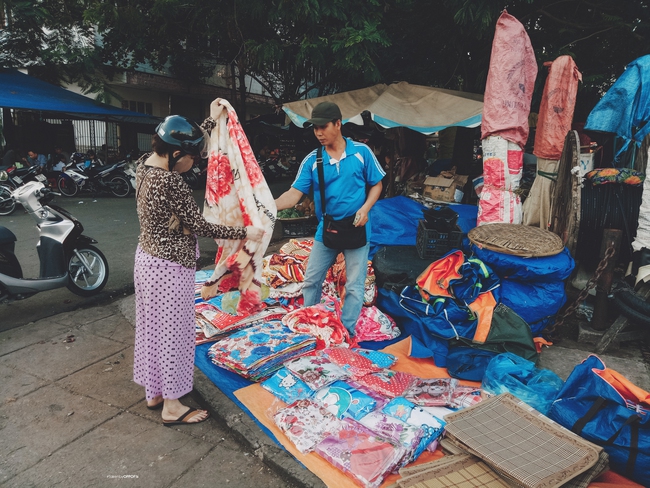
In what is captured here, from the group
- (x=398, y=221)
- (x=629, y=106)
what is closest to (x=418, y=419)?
(x=398, y=221)

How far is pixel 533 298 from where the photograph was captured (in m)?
3.77

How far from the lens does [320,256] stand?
3.76 metres

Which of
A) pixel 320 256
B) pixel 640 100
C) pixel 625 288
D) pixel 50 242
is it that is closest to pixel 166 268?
pixel 320 256

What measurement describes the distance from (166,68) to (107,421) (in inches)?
766

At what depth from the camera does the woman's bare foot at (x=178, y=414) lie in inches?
113

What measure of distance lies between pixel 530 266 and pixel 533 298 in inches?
11.2

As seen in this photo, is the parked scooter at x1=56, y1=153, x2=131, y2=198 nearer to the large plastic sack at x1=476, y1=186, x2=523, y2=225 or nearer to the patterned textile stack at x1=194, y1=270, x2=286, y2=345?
the patterned textile stack at x1=194, y1=270, x2=286, y2=345

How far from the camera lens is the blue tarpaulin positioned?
171 inches

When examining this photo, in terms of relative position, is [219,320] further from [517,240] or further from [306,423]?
[517,240]

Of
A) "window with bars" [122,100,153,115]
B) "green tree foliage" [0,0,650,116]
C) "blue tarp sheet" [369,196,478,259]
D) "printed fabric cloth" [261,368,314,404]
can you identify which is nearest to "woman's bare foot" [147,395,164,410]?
"printed fabric cloth" [261,368,314,404]

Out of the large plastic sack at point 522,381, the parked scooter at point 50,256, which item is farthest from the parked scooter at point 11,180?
the large plastic sack at point 522,381

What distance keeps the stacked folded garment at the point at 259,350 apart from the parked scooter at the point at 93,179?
1045 centimetres

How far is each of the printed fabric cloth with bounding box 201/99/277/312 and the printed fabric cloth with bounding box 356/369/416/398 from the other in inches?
46.0

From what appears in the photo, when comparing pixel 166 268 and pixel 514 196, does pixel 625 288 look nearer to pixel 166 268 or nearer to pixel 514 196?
pixel 514 196
